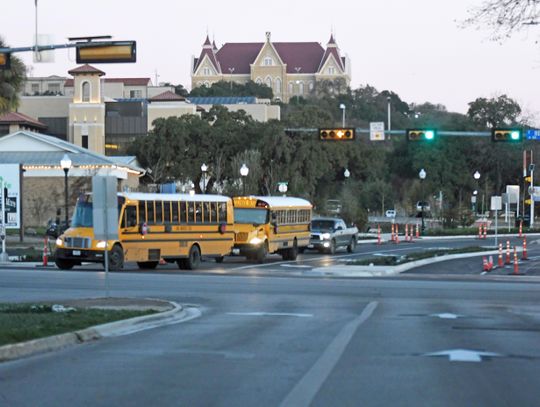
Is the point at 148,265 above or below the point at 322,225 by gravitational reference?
below

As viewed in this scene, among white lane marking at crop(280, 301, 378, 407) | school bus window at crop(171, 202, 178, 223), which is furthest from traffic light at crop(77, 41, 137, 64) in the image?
school bus window at crop(171, 202, 178, 223)

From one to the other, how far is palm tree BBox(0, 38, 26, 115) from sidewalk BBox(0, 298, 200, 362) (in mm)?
19671

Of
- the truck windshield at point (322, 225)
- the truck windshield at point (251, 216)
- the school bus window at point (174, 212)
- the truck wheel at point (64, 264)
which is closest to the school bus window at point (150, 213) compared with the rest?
the school bus window at point (174, 212)

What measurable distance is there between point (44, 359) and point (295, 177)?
2501 inches

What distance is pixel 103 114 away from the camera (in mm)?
93375

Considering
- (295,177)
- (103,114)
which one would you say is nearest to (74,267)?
(295,177)

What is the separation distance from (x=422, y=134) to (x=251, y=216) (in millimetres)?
8056

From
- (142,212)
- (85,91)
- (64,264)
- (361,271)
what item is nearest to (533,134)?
(361,271)

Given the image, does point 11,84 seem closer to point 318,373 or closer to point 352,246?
point 352,246

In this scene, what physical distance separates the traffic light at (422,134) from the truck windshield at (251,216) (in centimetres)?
709

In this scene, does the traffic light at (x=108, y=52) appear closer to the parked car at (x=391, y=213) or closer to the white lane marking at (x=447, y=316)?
the white lane marking at (x=447, y=316)

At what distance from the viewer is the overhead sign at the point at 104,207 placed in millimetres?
21703

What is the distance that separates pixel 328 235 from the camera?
164 feet

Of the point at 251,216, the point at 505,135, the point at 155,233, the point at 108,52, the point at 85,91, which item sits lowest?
the point at 155,233
